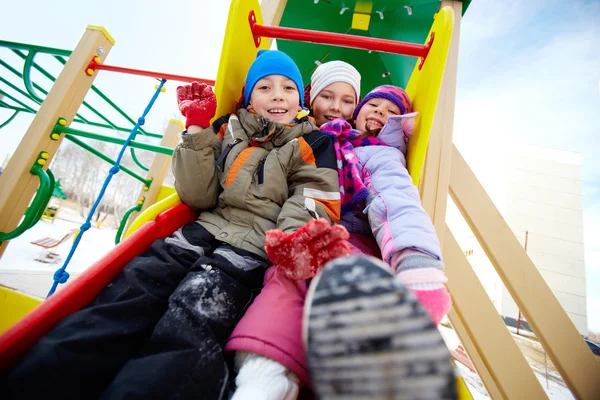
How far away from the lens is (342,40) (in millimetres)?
1053

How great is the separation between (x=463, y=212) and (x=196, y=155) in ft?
3.68

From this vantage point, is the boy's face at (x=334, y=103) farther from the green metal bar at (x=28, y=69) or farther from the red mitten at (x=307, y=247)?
the green metal bar at (x=28, y=69)

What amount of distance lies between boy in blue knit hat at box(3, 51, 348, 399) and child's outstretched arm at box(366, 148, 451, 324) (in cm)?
12

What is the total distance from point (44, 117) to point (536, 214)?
10.3 metres

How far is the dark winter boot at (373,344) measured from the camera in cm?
20

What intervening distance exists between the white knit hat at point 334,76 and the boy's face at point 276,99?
27 centimetres

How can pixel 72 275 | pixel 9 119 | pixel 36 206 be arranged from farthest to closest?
pixel 72 275 < pixel 9 119 < pixel 36 206

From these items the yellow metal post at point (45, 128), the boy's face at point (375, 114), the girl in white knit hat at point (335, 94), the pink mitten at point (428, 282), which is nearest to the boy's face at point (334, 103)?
the girl in white knit hat at point (335, 94)

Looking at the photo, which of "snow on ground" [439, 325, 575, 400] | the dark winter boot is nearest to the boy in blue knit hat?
the dark winter boot

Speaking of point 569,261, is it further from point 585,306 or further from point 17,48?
point 17,48

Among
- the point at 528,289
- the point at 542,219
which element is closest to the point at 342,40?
the point at 528,289

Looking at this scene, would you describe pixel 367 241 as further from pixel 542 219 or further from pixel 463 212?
pixel 542 219

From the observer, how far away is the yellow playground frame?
95 cm

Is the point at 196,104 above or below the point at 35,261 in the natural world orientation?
above
